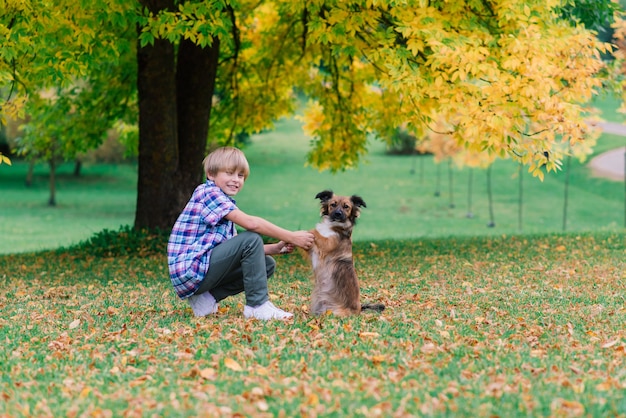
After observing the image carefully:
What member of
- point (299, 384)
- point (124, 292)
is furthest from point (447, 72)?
point (299, 384)

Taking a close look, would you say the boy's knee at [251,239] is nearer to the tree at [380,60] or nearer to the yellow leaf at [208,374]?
the yellow leaf at [208,374]

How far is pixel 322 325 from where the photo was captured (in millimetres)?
6188

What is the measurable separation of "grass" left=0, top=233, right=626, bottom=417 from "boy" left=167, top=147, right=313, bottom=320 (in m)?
0.40

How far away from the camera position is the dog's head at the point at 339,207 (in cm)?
600

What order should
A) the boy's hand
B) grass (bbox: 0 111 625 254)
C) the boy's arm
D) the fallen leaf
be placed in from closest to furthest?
1. the fallen leaf
2. the boy's arm
3. the boy's hand
4. grass (bbox: 0 111 625 254)

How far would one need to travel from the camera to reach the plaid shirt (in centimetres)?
615

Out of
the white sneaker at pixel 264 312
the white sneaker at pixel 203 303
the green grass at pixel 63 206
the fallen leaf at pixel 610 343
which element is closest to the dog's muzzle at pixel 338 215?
the white sneaker at pixel 264 312

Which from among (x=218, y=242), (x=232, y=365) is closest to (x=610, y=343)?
(x=232, y=365)

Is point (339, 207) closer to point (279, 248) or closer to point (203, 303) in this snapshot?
point (279, 248)

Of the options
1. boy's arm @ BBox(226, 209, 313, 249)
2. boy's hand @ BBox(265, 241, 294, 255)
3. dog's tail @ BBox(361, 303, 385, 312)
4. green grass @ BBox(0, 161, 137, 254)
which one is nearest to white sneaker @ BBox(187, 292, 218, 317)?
boy's hand @ BBox(265, 241, 294, 255)

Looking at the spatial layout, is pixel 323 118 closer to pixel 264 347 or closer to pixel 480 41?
pixel 480 41

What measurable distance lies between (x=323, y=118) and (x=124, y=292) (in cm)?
889

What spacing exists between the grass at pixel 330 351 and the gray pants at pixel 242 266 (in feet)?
1.03

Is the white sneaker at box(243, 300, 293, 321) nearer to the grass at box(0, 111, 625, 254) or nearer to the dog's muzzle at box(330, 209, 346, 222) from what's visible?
the dog's muzzle at box(330, 209, 346, 222)
